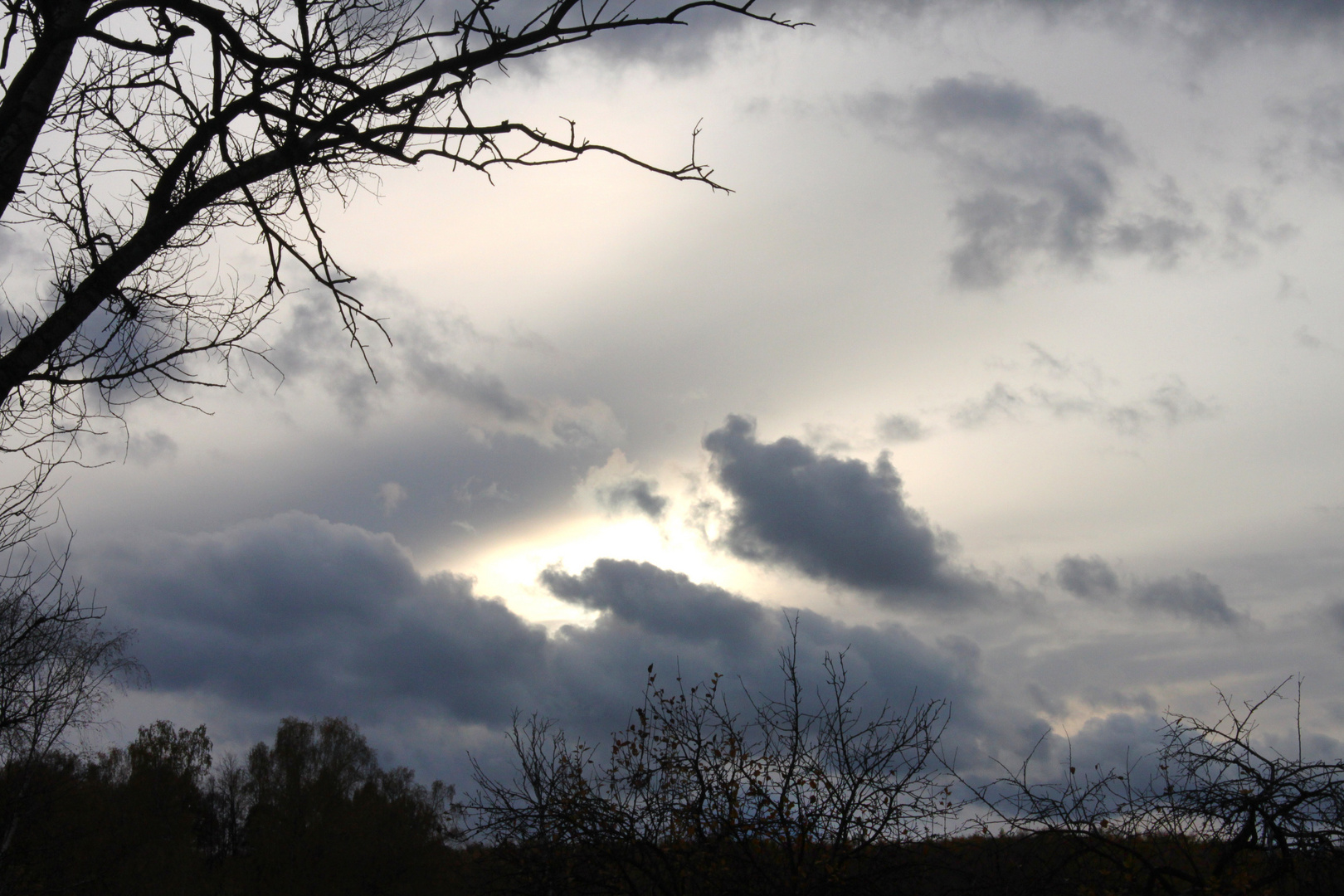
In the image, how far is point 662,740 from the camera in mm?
9922

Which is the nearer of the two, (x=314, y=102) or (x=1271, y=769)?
(x=314, y=102)

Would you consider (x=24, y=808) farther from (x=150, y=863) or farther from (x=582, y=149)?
(x=582, y=149)

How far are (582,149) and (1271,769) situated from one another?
19.9 ft

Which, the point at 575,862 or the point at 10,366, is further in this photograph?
the point at 575,862

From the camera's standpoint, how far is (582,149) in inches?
148

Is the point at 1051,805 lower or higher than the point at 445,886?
higher

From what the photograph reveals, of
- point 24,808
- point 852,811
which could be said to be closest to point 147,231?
point 852,811

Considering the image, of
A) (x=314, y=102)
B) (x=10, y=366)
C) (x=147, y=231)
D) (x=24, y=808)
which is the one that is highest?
(x=314, y=102)

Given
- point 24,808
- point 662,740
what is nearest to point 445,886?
point 24,808

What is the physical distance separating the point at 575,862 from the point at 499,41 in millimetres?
7914

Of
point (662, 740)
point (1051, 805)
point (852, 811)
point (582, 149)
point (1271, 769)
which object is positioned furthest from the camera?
point (662, 740)

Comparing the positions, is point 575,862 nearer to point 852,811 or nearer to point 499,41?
point 852,811

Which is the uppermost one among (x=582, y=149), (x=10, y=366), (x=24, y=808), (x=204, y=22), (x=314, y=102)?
(x=204, y=22)

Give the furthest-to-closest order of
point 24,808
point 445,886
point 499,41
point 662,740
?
point 445,886 → point 24,808 → point 662,740 → point 499,41
